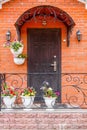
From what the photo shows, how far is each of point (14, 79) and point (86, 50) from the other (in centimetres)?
204

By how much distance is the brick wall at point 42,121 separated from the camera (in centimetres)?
749

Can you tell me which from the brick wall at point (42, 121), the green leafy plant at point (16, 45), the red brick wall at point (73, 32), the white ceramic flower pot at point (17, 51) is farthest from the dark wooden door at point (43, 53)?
the brick wall at point (42, 121)

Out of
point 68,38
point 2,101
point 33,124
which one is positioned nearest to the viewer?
point 33,124

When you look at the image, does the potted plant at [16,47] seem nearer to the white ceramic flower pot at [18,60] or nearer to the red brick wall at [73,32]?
the white ceramic flower pot at [18,60]

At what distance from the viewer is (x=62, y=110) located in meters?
7.81

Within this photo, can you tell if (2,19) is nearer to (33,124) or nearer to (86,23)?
(86,23)

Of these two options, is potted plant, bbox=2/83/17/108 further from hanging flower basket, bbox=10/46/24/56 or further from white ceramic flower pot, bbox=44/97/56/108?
hanging flower basket, bbox=10/46/24/56

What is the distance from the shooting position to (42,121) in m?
7.52

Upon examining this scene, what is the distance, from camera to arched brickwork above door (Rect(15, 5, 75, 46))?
871 centimetres

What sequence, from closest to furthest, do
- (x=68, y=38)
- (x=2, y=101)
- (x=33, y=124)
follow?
(x=33, y=124)
(x=2, y=101)
(x=68, y=38)

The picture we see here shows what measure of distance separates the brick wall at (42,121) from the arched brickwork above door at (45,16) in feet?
7.80

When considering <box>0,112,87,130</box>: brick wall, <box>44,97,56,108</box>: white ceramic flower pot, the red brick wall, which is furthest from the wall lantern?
<box>0,112,87,130</box>: brick wall

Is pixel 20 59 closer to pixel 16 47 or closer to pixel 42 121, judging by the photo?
pixel 16 47

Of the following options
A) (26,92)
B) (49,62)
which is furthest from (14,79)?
(26,92)
